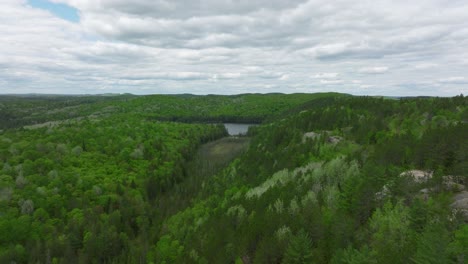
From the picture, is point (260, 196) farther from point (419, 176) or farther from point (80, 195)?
point (80, 195)

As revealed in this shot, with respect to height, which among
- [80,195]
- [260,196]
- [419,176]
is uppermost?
[419,176]

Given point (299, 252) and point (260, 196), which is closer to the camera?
point (299, 252)

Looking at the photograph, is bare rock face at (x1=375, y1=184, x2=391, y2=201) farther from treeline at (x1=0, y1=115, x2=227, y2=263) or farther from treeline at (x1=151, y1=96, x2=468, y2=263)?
treeline at (x1=0, y1=115, x2=227, y2=263)

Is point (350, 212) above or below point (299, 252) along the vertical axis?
above

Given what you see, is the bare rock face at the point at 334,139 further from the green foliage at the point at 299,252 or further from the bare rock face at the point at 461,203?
the green foliage at the point at 299,252

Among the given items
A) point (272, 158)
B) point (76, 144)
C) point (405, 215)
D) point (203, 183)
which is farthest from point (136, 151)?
point (405, 215)

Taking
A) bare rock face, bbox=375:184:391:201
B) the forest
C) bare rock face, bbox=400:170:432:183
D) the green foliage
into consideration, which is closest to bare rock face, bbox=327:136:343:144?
the forest

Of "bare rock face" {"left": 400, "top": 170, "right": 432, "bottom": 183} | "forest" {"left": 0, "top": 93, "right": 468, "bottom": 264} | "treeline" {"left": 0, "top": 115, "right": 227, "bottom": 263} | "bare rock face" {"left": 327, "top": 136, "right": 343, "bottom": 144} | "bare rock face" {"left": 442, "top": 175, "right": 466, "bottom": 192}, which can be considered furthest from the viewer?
"bare rock face" {"left": 327, "top": 136, "right": 343, "bottom": 144}

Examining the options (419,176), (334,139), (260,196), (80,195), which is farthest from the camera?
(334,139)

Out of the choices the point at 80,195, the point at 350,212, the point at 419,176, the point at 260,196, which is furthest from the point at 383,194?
the point at 80,195
